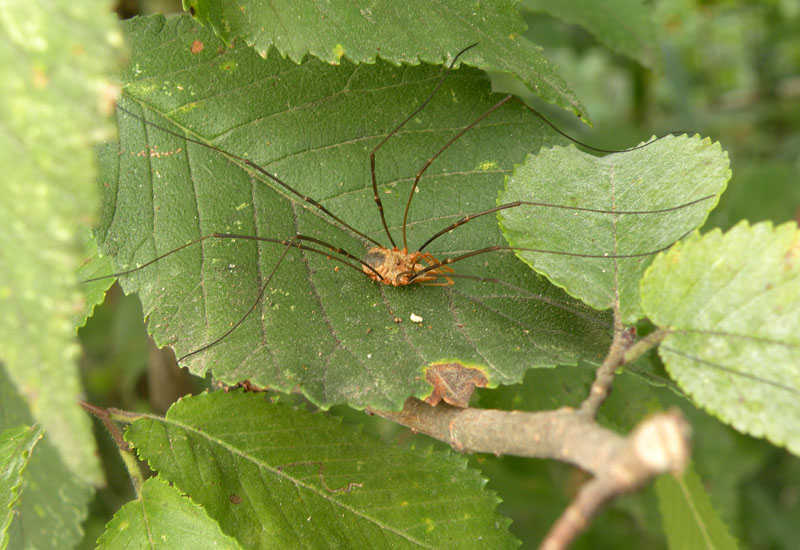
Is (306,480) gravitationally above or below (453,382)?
below

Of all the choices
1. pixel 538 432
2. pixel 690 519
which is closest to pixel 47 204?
pixel 538 432

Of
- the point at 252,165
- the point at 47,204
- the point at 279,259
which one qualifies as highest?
the point at 47,204

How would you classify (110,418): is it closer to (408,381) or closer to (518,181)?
(408,381)

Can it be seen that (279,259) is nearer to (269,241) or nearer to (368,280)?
(269,241)

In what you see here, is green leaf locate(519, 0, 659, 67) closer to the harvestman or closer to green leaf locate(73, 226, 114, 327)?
the harvestman

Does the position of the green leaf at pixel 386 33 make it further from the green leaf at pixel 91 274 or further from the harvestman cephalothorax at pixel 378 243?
the green leaf at pixel 91 274

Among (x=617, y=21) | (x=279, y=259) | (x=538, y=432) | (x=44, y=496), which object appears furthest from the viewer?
(x=617, y=21)
